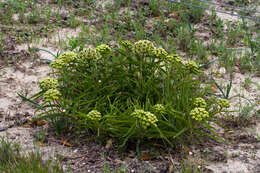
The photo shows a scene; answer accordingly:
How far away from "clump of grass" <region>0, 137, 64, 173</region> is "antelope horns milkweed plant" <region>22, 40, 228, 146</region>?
454 millimetres

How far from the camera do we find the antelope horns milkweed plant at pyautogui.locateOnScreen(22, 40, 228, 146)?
2953mm

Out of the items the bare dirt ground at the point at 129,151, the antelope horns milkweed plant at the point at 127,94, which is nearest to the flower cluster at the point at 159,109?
the antelope horns milkweed plant at the point at 127,94

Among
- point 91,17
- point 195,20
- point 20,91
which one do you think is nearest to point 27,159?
point 20,91

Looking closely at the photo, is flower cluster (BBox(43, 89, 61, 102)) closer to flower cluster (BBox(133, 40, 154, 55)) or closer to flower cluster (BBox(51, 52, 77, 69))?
flower cluster (BBox(51, 52, 77, 69))

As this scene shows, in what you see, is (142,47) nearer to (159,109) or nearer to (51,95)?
(159,109)

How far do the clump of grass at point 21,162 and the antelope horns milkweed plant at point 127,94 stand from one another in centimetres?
45

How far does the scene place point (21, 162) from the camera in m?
2.61

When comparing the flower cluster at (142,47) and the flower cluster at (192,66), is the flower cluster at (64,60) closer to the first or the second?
the flower cluster at (142,47)

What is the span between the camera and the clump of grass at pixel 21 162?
2545 mm

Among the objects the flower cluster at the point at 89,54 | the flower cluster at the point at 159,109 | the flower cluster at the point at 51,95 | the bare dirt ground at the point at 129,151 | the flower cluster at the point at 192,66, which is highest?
the flower cluster at the point at 89,54

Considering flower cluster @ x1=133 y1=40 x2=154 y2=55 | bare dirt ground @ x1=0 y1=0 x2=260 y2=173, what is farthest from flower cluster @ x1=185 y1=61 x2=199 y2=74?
bare dirt ground @ x1=0 y1=0 x2=260 y2=173

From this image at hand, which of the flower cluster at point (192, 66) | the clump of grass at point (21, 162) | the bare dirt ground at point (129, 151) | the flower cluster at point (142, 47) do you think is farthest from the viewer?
the flower cluster at point (192, 66)

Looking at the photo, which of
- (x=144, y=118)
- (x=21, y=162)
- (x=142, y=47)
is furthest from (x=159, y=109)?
(x=21, y=162)

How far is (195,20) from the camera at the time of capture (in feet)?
18.6
